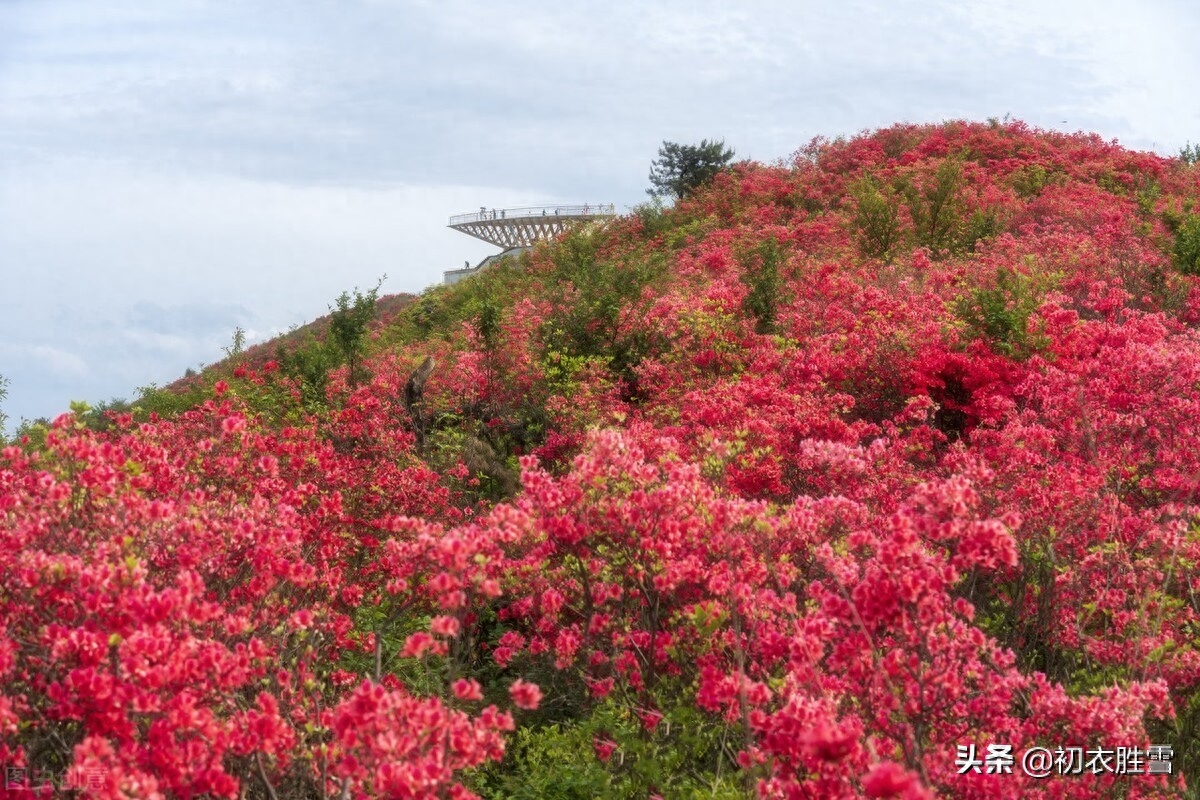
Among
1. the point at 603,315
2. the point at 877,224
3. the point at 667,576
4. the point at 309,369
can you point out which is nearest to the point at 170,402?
the point at 309,369

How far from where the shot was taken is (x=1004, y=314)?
10469 mm

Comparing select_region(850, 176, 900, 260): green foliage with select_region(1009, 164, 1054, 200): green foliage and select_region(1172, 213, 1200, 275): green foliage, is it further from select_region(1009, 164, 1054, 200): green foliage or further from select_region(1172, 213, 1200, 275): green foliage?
select_region(1009, 164, 1054, 200): green foliage

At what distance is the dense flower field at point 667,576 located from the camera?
3539 mm

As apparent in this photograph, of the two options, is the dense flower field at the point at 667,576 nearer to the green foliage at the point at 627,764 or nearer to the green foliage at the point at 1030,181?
the green foliage at the point at 627,764

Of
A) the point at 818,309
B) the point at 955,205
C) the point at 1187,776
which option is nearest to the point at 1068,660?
the point at 1187,776

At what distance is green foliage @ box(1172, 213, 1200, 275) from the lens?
45.7 ft

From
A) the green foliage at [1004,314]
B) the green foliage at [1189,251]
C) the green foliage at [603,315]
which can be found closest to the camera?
the green foliage at [1004,314]

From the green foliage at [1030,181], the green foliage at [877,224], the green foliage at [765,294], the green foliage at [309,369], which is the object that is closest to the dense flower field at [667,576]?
the green foliage at [765,294]

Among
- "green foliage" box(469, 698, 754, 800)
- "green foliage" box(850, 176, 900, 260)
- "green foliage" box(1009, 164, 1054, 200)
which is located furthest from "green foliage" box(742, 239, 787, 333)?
"green foliage" box(1009, 164, 1054, 200)

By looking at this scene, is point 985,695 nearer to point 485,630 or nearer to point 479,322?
point 485,630

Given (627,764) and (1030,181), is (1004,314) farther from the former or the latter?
(1030,181)

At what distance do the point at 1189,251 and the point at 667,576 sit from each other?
1224 centimetres

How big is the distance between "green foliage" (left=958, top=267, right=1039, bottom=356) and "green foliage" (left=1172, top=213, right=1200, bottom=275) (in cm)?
427

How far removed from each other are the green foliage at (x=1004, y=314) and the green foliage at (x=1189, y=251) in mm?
4274
